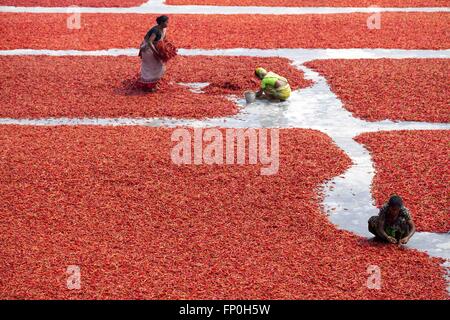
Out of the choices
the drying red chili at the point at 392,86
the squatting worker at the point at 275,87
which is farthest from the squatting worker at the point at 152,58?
the drying red chili at the point at 392,86

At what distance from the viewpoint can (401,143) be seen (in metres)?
13.6

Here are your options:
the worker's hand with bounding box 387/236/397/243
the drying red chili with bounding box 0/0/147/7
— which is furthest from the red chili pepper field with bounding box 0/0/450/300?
the drying red chili with bounding box 0/0/147/7

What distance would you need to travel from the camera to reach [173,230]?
10453 mm

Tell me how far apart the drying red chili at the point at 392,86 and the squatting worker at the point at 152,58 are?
369 centimetres

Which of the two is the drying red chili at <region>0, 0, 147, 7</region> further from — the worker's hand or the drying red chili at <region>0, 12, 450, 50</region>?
the worker's hand

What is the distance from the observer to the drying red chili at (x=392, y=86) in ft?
50.2

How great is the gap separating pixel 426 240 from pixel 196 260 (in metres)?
2.99

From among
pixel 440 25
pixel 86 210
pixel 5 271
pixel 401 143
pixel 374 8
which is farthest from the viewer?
pixel 374 8

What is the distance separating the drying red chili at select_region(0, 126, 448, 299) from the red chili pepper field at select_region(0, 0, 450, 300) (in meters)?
0.03

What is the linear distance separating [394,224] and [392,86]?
7250 millimetres

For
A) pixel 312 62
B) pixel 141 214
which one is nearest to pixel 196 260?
pixel 141 214

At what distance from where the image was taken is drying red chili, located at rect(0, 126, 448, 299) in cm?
903

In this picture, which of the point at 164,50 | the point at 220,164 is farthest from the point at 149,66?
the point at 220,164

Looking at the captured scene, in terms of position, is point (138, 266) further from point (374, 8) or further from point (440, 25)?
point (374, 8)
